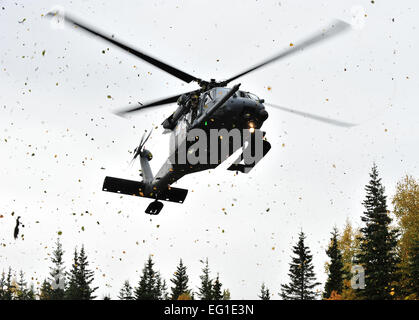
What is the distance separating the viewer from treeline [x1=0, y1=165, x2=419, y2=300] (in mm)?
25562

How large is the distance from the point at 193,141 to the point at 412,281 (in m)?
16.6

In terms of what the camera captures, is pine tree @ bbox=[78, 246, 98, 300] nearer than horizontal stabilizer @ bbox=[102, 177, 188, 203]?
No

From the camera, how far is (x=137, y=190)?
59.8 ft

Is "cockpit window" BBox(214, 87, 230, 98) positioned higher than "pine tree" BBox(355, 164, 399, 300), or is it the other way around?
"cockpit window" BBox(214, 87, 230, 98)

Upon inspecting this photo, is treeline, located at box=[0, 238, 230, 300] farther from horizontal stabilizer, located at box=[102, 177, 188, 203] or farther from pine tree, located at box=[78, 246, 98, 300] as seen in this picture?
horizontal stabilizer, located at box=[102, 177, 188, 203]

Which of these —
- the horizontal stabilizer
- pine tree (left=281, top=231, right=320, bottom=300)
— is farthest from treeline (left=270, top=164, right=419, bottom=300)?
the horizontal stabilizer

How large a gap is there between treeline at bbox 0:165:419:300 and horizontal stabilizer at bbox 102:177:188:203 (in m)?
13.5

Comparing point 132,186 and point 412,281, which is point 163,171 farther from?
point 412,281

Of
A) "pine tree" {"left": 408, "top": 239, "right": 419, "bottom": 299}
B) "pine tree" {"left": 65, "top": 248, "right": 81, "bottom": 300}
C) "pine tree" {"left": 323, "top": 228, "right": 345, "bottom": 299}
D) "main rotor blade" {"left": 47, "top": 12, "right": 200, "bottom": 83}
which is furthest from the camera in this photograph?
"pine tree" {"left": 65, "top": 248, "right": 81, "bottom": 300}

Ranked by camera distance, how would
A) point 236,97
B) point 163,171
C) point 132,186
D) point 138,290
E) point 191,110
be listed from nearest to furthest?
point 236,97
point 191,110
point 163,171
point 132,186
point 138,290

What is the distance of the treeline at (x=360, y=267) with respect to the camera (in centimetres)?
2556

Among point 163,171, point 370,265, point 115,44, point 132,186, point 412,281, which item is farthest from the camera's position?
point 370,265
